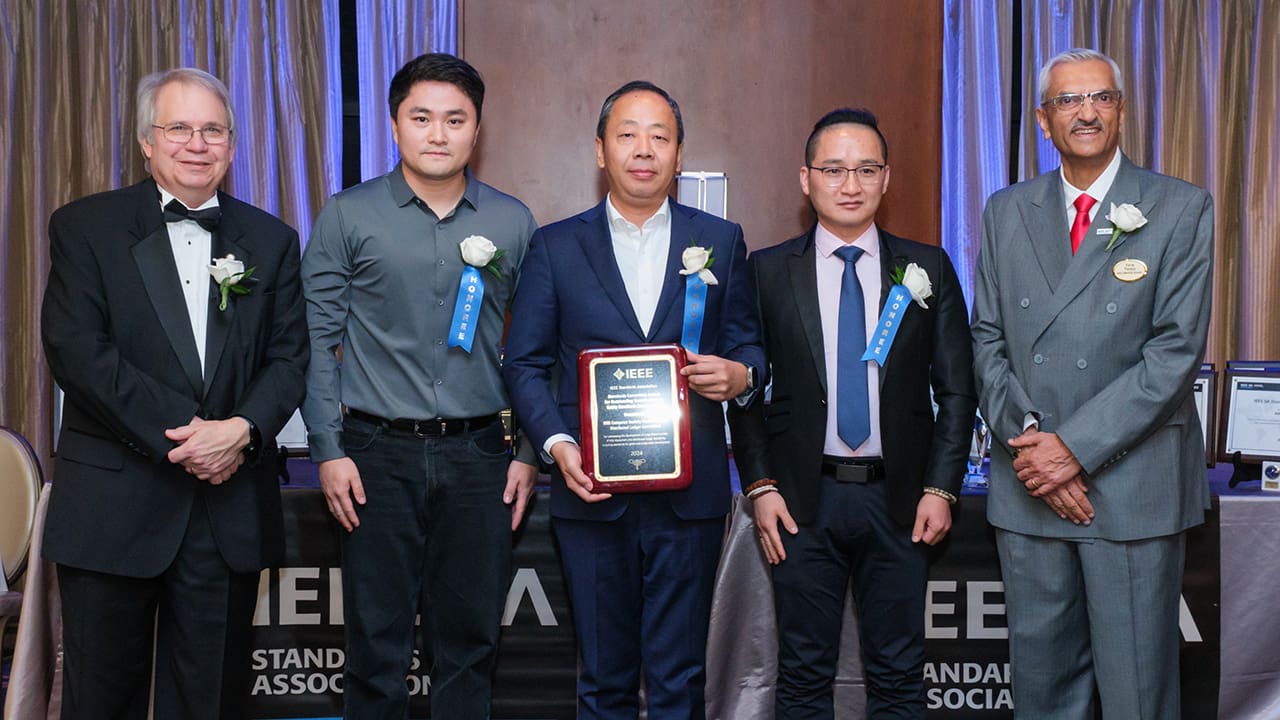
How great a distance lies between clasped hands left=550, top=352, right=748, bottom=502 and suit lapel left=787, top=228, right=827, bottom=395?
0.25m

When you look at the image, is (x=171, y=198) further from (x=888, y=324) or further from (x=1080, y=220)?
(x=1080, y=220)

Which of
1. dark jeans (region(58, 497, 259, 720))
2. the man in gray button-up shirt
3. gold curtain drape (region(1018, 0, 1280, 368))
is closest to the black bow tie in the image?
the man in gray button-up shirt

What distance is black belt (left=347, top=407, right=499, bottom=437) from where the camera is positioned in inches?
92.6

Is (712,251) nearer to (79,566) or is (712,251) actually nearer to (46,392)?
(79,566)

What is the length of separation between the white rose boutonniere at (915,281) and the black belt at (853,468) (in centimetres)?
Result: 41

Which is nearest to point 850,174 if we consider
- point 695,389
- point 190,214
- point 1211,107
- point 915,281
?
point 915,281

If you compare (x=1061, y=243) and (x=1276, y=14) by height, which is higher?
(x=1276, y=14)

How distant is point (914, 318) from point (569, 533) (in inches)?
39.0

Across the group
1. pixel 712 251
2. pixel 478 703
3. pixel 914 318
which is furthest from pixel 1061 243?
pixel 478 703

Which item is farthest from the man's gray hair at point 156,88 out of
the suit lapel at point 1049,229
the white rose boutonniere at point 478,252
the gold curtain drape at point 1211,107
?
the gold curtain drape at point 1211,107

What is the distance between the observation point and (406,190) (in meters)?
2.43

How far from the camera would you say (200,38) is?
388 cm

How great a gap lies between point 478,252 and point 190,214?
2.14 ft

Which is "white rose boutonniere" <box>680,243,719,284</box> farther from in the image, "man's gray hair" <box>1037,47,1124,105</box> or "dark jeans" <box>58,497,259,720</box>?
"dark jeans" <box>58,497,259,720</box>
